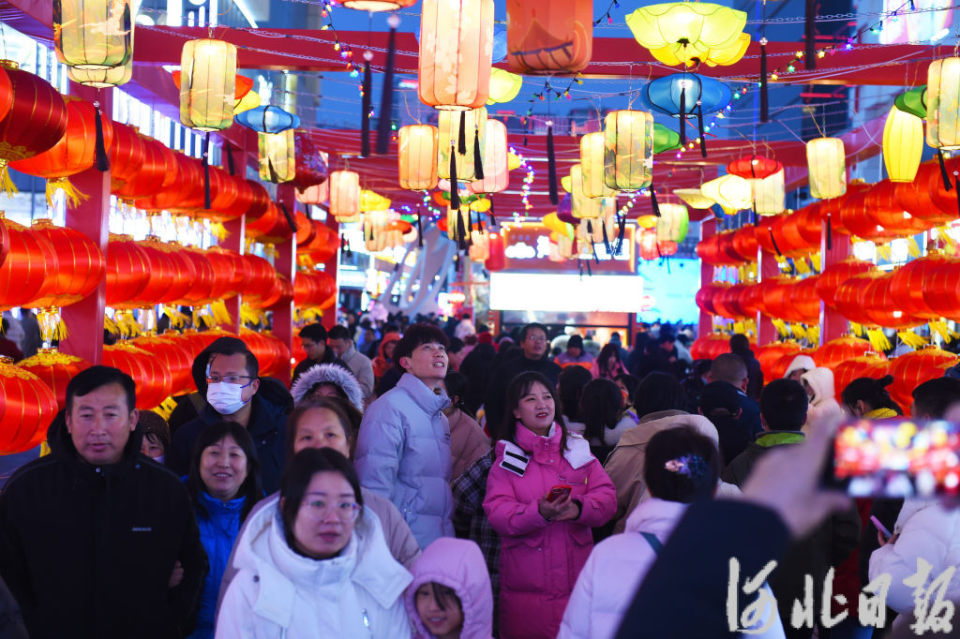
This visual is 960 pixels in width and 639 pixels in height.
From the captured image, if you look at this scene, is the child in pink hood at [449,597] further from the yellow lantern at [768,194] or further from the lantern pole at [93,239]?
the yellow lantern at [768,194]

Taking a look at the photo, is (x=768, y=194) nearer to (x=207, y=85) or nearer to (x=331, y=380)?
(x=207, y=85)

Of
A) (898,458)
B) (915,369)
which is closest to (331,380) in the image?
(898,458)

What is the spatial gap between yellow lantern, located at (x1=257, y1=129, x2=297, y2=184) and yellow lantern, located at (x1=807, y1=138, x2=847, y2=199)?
4522mm

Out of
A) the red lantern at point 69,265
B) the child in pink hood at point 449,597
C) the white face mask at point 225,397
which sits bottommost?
the child in pink hood at point 449,597

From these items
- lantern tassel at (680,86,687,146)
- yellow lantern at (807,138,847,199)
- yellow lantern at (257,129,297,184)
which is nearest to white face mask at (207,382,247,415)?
lantern tassel at (680,86,687,146)

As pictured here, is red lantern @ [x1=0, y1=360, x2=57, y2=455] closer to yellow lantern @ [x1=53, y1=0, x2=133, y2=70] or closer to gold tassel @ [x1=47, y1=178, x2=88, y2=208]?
gold tassel @ [x1=47, y1=178, x2=88, y2=208]

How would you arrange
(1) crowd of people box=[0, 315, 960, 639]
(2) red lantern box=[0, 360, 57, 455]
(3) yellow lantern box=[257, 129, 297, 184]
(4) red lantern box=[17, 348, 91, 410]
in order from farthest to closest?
(3) yellow lantern box=[257, 129, 297, 184] → (4) red lantern box=[17, 348, 91, 410] → (2) red lantern box=[0, 360, 57, 455] → (1) crowd of people box=[0, 315, 960, 639]

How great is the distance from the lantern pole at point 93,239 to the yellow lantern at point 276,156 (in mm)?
2467

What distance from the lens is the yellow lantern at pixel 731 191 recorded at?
34.4ft

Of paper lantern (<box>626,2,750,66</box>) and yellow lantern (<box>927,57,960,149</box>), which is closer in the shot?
paper lantern (<box>626,2,750,66</box>)

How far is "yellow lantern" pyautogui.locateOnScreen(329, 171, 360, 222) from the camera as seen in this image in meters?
11.7

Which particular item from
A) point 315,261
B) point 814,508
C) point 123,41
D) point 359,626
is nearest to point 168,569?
point 359,626

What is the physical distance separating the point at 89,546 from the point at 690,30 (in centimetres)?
415

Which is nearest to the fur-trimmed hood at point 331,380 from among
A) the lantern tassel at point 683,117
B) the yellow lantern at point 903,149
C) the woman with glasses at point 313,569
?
the woman with glasses at point 313,569
